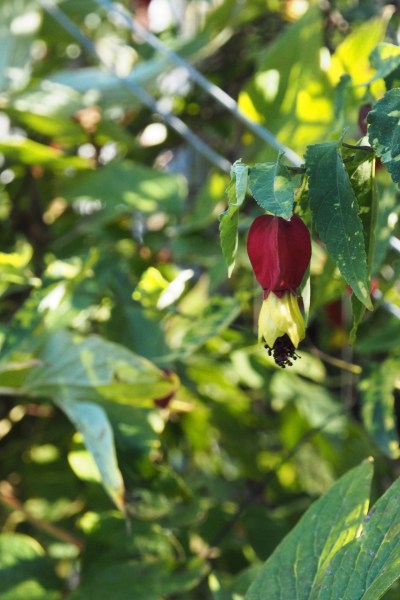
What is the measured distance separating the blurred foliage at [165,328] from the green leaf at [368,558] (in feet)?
0.11

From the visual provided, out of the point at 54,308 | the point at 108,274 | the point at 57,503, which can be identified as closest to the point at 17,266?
the point at 54,308

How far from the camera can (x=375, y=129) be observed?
441mm

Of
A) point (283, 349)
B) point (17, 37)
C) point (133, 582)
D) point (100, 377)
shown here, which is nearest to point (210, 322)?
point (100, 377)

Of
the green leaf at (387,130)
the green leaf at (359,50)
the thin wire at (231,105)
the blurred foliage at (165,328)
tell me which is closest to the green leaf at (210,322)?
the blurred foliage at (165,328)

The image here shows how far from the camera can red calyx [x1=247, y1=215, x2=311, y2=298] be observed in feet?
1.51

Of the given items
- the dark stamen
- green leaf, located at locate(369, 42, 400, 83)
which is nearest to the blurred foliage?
green leaf, located at locate(369, 42, 400, 83)

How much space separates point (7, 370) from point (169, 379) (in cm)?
13

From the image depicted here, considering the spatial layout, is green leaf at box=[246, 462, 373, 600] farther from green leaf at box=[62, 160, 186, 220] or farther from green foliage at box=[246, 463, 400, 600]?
green leaf at box=[62, 160, 186, 220]

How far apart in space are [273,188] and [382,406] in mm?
451

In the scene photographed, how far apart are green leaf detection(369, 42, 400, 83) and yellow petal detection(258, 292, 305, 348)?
0.48 feet

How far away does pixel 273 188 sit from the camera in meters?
0.41

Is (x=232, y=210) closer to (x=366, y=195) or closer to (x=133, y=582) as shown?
(x=366, y=195)

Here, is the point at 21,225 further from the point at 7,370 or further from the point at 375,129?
the point at 375,129

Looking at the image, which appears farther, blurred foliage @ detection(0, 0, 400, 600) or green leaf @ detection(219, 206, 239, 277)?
blurred foliage @ detection(0, 0, 400, 600)
